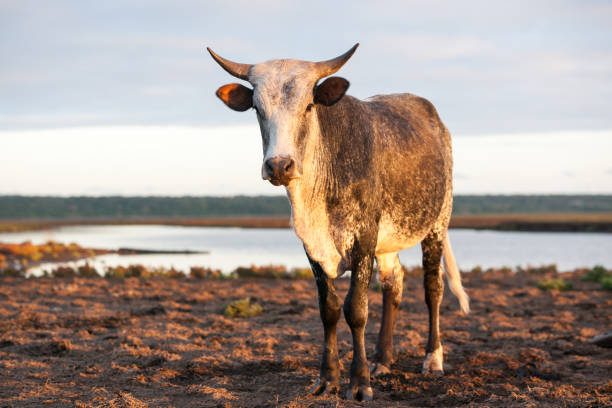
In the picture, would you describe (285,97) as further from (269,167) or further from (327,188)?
(327,188)

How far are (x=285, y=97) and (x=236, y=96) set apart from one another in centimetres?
55

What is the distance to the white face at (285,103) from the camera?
15.4 ft

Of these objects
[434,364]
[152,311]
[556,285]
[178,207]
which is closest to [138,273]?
[152,311]

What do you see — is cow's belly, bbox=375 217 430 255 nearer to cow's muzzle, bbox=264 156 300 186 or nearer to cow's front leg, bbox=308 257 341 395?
cow's front leg, bbox=308 257 341 395

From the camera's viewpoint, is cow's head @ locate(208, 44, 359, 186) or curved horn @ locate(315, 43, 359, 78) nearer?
cow's head @ locate(208, 44, 359, 186)

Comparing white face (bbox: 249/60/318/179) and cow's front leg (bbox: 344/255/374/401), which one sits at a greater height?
white face (bbox: 249/60/318/179)

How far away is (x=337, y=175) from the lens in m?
5.32

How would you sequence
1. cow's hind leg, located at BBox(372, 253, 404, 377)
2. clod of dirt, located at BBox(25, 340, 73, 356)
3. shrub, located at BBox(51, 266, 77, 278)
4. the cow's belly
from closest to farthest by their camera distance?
1. the cow's belly
2. cow's hind leg, located at BBox(372, 253, 404, 377)
3. clod of dirt, located at BBox(25, 340, 73, 356)
4. shrub, located at BBox(51, 266, 77, 278)

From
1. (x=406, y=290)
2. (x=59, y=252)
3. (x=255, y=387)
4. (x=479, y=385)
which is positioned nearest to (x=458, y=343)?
(x=479, y=385)

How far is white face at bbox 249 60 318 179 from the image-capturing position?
4691 millimetres

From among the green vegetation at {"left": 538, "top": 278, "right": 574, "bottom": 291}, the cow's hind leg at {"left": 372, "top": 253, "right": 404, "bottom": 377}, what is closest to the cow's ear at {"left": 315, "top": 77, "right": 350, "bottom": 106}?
the cow's hind leg at {"left": 372, "top": 253, "right": 404, "bottom": 377}

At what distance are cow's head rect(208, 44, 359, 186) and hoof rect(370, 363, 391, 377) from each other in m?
2.76

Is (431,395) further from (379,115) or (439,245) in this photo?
(379,115)

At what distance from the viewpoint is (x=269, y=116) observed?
15.8ft
